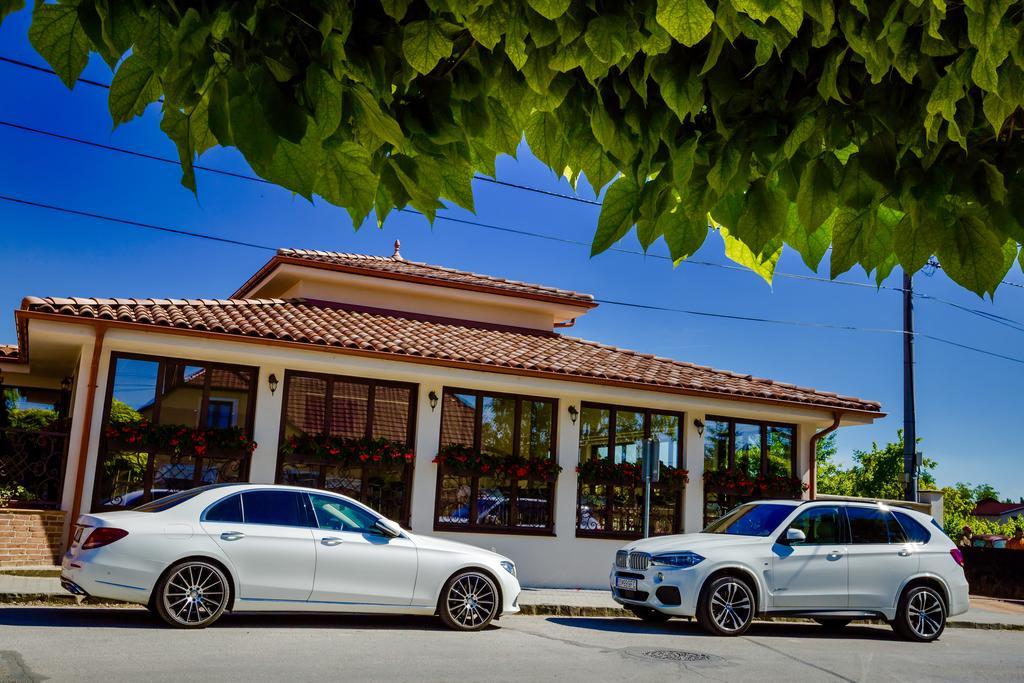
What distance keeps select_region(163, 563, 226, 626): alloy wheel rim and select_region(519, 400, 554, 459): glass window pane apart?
8406 mm

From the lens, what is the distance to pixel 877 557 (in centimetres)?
1302

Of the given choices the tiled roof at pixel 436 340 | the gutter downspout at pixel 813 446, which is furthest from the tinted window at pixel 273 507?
the gutter downspout at pixel 813 446

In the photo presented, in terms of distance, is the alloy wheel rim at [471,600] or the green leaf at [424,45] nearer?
the green leaf at [424,45]

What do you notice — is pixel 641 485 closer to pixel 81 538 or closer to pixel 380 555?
pixel 380 555

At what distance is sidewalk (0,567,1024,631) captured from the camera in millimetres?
11320

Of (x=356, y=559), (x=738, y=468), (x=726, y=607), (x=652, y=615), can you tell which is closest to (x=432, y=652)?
(x=356, y=559)

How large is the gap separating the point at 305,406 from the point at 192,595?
6.52 metres

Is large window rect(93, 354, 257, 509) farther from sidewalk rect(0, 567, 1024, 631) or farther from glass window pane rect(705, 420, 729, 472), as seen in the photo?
glass window pane rect(705, 420, 729, 472)

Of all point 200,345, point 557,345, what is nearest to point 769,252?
point 200,345

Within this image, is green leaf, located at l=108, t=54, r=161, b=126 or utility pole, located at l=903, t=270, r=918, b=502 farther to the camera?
utility pole, located at l=903, t=270, r=918, b=502

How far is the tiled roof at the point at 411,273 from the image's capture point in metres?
20.0

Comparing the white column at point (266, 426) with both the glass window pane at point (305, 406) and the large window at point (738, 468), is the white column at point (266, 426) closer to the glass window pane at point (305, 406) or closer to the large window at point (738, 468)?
the glass window pane at point (305, 406)

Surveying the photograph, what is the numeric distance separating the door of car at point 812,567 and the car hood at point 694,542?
42 cm

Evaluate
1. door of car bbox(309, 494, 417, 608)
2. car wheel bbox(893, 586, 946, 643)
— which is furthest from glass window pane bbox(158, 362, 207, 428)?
car wheel bbox(893, 586, 946, 643)
